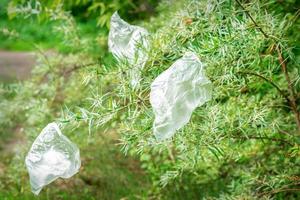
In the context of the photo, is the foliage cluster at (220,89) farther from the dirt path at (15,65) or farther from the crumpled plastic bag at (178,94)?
the dirt path at (15,65)

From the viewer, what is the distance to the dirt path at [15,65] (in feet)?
25.7

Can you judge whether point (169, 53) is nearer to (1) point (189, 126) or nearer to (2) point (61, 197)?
(1) point (189, 126)

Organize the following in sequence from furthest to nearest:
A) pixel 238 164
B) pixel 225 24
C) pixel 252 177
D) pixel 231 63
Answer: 1. pixel 238 164
2. pixel 252 177
3. pixel 225 24
4. pixel 231 63

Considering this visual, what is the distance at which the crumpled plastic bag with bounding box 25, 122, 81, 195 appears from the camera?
5.92ft

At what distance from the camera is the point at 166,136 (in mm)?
1572

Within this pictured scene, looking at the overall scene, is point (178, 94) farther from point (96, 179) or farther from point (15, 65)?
point (15, 65)

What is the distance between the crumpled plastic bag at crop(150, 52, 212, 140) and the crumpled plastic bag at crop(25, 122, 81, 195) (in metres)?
0.39

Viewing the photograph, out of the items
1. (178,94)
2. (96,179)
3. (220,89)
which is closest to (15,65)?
(96,179)

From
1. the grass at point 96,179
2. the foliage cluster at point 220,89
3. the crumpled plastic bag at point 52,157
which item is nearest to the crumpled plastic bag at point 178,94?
→ the foliage cluster at point 220,89

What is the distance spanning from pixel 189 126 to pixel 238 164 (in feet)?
4.62

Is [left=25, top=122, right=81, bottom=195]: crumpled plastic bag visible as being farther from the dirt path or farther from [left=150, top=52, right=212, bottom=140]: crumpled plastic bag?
the dirt path

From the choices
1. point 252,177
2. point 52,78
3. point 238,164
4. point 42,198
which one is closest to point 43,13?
point 52,78

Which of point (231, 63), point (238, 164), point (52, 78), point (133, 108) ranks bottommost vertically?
point (238, 164)

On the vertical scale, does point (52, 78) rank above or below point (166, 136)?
below
